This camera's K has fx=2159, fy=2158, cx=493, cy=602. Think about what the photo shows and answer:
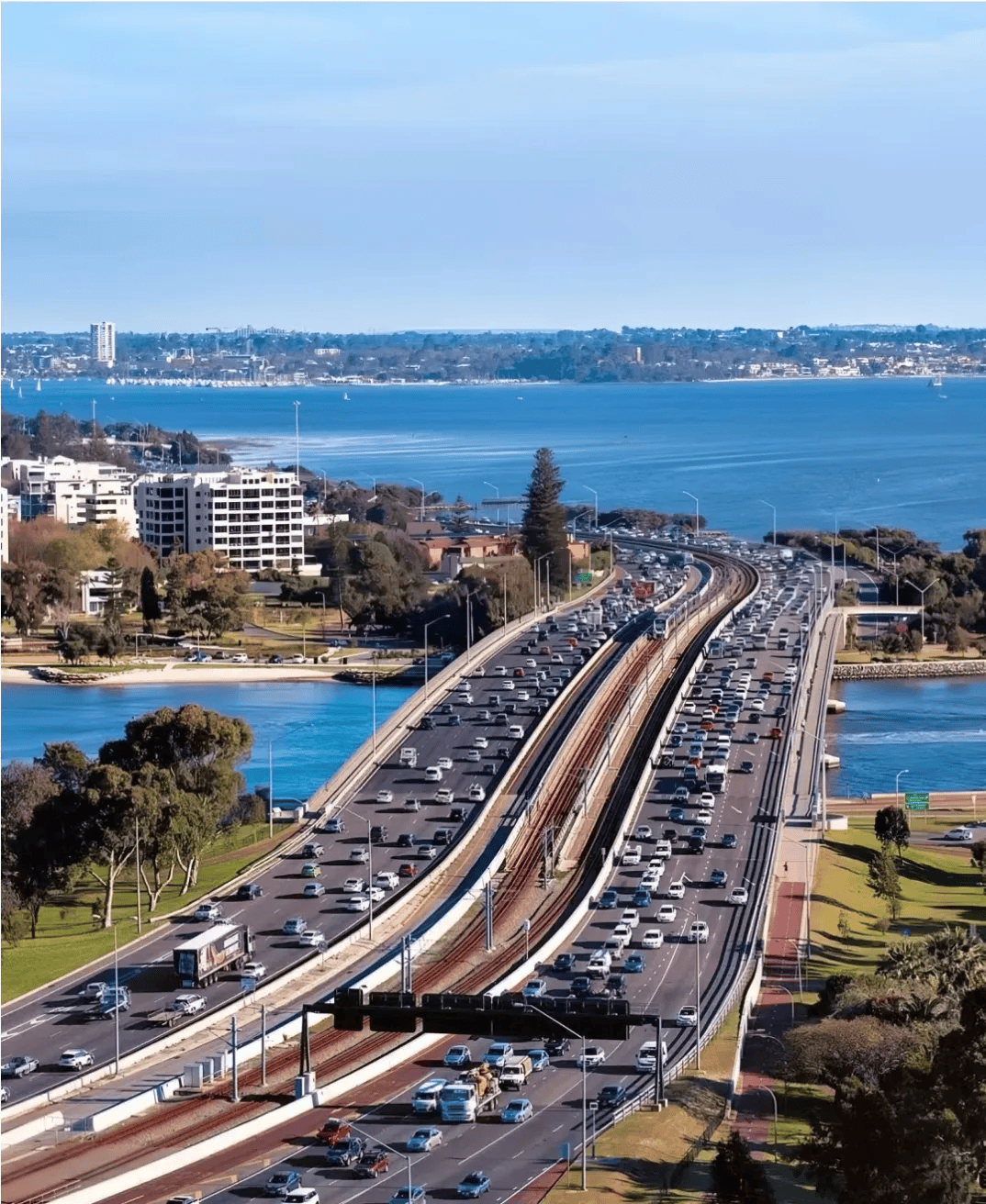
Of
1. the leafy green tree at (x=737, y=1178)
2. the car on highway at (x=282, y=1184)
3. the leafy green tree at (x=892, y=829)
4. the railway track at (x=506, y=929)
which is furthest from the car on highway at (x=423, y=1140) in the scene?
the leafy green tree at (x=892, y=829)

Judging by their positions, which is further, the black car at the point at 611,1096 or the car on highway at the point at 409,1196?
the black car at the point at 611,1096

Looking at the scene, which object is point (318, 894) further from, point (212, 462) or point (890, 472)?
point (890, 472)

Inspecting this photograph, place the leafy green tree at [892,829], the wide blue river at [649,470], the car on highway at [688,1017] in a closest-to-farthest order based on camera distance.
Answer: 1. the car on highway at [688,1017]
2. the leafy green tree at [892,829]
3. the wide blue river at [649,470]

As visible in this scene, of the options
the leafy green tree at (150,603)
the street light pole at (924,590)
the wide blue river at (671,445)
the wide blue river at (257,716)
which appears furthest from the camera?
the wide blue river at (671,445)

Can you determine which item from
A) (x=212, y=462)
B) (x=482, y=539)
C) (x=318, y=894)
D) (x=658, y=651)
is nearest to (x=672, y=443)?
(x=212, y=462)

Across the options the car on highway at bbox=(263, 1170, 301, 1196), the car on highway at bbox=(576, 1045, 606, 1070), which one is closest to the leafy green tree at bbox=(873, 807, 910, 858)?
the car on highway at bbox=(576, 1045, 606, 1070)

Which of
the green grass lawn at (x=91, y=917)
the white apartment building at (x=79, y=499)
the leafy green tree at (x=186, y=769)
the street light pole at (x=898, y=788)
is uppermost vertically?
the white apartment building at (x=79, y=499)

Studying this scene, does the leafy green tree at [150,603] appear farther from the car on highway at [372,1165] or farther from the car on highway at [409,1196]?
the car on highway at [409,1196]
